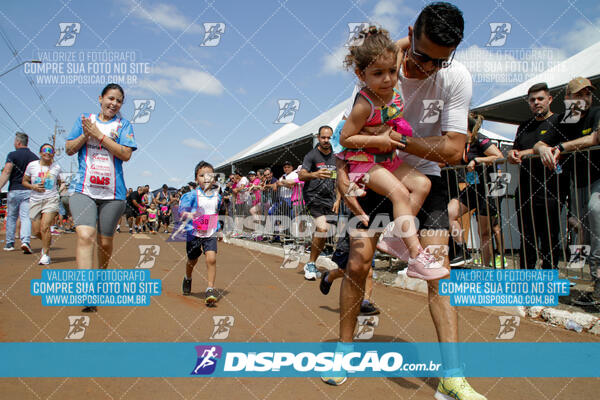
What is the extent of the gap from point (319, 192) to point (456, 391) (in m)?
4.29

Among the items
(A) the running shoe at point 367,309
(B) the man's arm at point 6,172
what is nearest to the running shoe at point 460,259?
(A) the running shoe at point 367,309

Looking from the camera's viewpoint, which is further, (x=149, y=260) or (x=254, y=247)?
(x=254, y=247)

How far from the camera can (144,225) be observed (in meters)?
19.1

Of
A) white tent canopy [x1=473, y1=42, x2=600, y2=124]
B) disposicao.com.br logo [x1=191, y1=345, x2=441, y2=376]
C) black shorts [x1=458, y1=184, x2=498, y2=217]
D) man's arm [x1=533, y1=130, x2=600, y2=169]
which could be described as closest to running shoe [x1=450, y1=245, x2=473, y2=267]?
black shorts [x1=458, y1=184, x2=498, y2=217]

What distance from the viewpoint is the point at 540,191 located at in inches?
177

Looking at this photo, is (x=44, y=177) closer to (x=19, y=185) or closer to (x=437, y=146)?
(x=19, y=185)

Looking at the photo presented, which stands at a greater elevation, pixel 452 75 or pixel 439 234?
pixel 452 75

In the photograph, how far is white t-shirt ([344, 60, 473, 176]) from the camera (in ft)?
7.79

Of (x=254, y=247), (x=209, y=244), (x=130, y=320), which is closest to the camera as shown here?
→ (x=130, y=320)

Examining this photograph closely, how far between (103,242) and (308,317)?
208cm

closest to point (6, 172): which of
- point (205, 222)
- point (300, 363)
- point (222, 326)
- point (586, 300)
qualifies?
point (205, 222)

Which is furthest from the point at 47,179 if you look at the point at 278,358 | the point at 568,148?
the point at 568,148

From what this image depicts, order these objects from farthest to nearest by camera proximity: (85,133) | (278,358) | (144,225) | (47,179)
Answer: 1. (144,225)
2. (47,179)
3. (85,133)
4. (278,358)

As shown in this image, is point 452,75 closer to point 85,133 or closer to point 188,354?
point 188,354
